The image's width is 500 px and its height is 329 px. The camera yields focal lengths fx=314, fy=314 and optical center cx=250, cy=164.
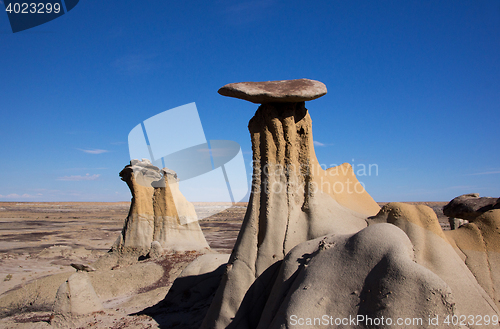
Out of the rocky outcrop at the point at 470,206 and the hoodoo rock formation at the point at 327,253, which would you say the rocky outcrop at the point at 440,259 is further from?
the rocky outcrop at the point at 470,206

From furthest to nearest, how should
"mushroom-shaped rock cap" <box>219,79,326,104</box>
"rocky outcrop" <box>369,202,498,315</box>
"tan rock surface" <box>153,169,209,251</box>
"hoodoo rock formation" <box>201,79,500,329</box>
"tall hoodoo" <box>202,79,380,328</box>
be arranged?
1. "tan rock surface" <box>153,169,209,251</box>
2. "mushroom-shaped rock cap" <box>219,79,326,104</box>
3. "tall hoodoo" <box>202,79,380,328</box>
4. "rocky outcrop" <box>369,202,498,315</box>
5. "hoodoo rock formation" <box>201,79,500,329</box>

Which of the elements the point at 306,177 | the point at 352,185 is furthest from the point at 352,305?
the point at 352,185

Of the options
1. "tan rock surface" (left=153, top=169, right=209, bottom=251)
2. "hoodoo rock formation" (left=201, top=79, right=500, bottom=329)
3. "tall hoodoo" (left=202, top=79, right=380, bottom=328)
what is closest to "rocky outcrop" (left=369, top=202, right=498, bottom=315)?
"hoodoo rock formation" (left=201, top=79, right=500, bottom=329)

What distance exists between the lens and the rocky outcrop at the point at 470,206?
6.03 m

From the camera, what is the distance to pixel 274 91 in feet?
16.8

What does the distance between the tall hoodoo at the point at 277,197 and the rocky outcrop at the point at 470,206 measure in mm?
2564

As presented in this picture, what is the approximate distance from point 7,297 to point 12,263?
6.06m

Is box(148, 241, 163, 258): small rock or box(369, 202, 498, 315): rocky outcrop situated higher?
→ box(369, 202, 498, 315): rocky outcrop

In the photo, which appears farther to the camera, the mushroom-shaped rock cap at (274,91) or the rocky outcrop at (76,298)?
the rocky outcrop at (76,298)

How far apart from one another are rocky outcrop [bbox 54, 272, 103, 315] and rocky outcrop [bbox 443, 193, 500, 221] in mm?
7757

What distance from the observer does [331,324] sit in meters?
3.07

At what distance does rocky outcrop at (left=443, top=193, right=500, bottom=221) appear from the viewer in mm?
6027

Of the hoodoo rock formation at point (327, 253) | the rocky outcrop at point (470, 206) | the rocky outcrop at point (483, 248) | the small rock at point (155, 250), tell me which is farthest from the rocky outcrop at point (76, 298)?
the rocky outcrop at point (470, 206)

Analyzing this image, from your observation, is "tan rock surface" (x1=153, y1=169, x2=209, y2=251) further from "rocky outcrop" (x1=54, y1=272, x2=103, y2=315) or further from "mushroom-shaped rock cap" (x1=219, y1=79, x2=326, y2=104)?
"mushroom-shaped rock cap" (x1=219, y1=79, x2=326, y2=104)
